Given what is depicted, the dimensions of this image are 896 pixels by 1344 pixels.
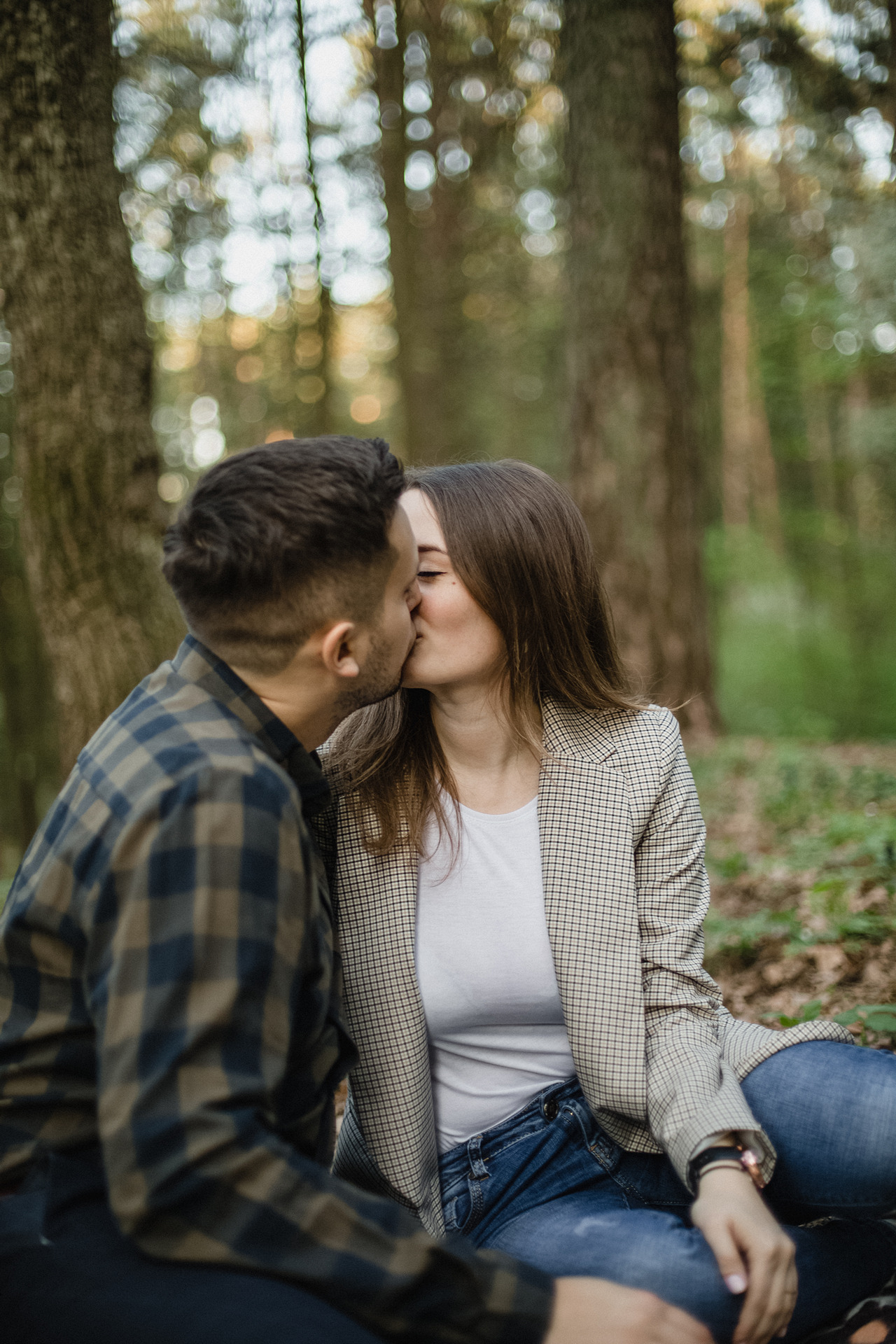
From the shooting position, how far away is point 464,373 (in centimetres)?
1442

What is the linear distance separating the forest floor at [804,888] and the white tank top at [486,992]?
1021 mm

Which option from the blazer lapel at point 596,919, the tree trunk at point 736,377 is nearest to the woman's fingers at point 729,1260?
the blazer lapel at point 596,919

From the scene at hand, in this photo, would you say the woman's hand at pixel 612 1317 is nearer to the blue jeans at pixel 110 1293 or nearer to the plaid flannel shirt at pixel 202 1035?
the plaid flannel shirt at pixel 202 1035

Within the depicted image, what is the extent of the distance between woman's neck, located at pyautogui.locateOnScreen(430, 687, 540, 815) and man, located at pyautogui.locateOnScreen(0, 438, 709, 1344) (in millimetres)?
766

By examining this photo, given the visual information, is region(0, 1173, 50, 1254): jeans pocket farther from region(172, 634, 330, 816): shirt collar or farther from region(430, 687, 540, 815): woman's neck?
region(430, 687, 540, 815): woman's neck

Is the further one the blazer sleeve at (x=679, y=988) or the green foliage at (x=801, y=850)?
the green foliage at (x=801, y=850)

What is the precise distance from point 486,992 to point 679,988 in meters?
0.42

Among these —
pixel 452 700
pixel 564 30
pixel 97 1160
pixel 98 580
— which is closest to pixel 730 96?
pixel 564 30

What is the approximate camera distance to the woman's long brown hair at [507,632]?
2.26m

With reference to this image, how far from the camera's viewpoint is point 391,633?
1.90 m

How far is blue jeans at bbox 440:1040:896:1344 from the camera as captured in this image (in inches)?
67.2

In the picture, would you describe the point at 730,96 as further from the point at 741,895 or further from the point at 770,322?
the point at 770,322

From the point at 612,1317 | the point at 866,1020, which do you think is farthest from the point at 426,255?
A: the point at 612,1317

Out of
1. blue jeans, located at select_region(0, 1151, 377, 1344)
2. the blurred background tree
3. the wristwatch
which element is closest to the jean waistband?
the wristwatch
